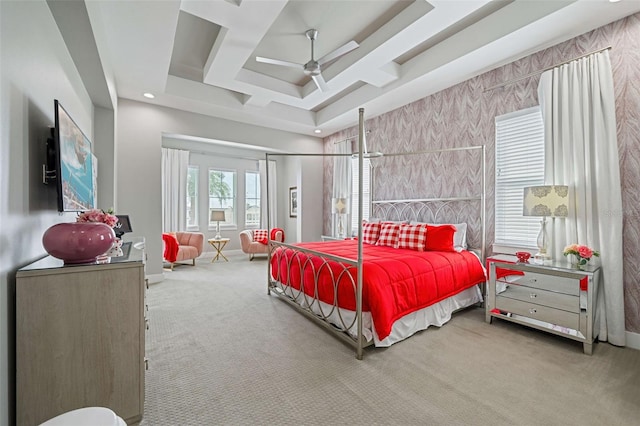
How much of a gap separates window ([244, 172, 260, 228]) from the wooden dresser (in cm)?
605

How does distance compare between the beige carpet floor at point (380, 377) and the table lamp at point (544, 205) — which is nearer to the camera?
the beige carpet floor at point (380, 377)

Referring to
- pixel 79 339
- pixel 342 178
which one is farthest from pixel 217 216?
pixel 79 339

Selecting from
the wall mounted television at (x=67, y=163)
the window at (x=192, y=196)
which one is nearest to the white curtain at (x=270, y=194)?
the window at (x=192, y=196)

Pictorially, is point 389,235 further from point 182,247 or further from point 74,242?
point 182,247

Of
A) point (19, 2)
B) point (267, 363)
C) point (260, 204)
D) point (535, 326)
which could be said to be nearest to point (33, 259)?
point (19, 2)

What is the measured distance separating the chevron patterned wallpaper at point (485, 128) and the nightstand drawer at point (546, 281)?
0.57 m

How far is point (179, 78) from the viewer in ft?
14.0

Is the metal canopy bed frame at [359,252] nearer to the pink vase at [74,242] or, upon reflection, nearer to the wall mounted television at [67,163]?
the pink vase at [74,242]

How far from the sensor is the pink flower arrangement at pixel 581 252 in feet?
8.04

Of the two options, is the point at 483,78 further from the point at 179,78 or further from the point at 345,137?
the point at 179,78

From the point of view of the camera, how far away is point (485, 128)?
3539 millimetres

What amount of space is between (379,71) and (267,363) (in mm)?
3561

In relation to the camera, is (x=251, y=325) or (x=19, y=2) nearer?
(x=19, y=2)

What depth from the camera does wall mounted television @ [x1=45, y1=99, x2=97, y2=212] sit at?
5.28 feet
